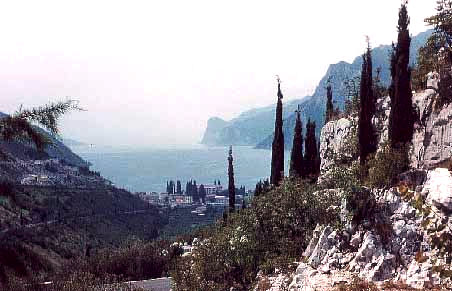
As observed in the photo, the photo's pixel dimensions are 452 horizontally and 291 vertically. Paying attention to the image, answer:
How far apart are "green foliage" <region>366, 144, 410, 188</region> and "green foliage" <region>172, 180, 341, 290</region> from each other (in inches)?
101

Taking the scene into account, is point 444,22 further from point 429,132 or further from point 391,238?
point 391,238

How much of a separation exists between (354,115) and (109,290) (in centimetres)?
2697

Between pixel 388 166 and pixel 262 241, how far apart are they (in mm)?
8848

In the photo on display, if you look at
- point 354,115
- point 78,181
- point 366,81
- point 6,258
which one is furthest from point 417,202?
point 78,181

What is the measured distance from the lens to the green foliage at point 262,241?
80.6 ft

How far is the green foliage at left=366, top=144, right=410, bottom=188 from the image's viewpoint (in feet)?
75.8

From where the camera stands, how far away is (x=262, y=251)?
25.9 m

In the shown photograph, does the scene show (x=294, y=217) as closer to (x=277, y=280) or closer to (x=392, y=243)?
(x=277, y=280)

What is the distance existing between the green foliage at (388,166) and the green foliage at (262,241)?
257 centimetres

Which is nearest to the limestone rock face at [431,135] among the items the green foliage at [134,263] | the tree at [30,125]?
the tree at [30,125]

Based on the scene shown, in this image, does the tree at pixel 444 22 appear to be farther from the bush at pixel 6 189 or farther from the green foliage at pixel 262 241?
the bush at pixel 6 189

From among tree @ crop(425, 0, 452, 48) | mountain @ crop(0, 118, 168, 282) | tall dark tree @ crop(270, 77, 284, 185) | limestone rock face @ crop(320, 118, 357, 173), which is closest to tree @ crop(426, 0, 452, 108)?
tree @ crop(425, 0, 452, 48)

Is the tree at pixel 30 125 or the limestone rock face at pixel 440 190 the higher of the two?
the tree at pixel 30 125

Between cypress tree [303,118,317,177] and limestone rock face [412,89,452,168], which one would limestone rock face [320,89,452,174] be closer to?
limestone rock face [412,89,452,168]
